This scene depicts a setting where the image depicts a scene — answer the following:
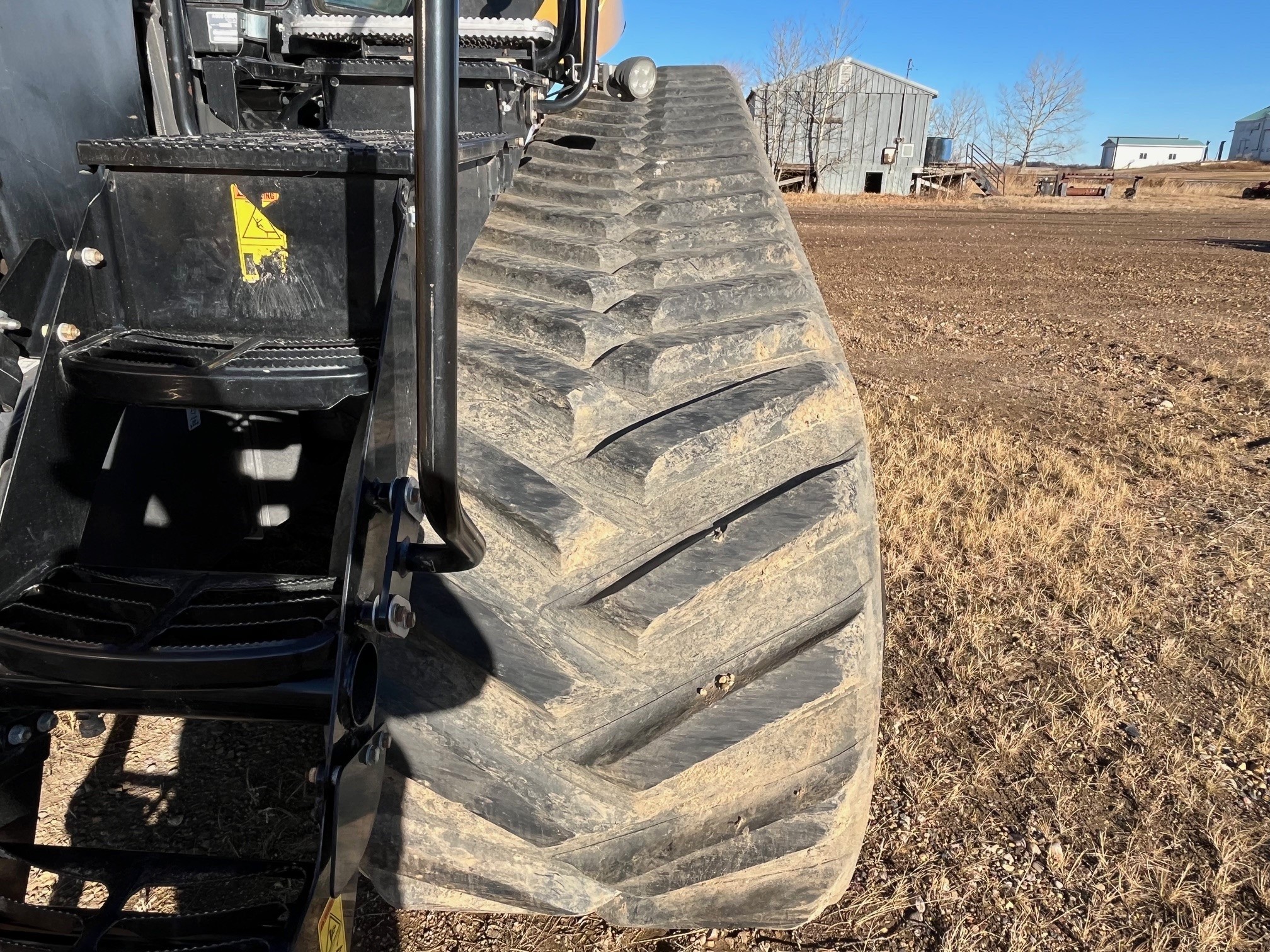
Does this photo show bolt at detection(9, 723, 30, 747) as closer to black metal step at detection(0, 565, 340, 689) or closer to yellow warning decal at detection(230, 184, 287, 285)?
black metal step at detection(0, 565, 340, 689)

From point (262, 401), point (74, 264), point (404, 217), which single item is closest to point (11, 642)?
point (262, 401)

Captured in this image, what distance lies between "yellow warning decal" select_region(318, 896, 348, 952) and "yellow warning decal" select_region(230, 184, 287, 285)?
85 centimetres

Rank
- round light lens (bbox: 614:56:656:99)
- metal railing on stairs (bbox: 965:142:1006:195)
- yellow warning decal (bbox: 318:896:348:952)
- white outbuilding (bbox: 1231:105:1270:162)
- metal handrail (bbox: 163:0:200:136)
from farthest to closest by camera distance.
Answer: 1. white outbuilding (bbox: 1231:105:1270:162)
2. metal railing on stairs (bbox: 965:142:1006:195)
3. round light lens (bbox: 614:56:656:99)
4. metal handrail (bbox: 163:0:200:136)
5. yellow warning decal (bbox: 318:896:348:952)

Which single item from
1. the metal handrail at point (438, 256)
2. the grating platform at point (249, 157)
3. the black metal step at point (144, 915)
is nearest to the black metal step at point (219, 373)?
the grating platform at point (249, 157)

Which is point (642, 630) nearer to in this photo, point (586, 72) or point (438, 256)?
point (438, 256)

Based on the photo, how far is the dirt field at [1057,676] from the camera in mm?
1985

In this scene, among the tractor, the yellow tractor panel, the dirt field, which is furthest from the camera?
the yellow tractor panel

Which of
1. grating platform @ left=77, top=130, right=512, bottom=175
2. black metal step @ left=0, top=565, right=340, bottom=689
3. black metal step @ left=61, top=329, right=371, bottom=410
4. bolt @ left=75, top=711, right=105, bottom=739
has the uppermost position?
grating platform @ left=77, top=130, right=512, bottom=175

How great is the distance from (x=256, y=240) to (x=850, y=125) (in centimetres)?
3605

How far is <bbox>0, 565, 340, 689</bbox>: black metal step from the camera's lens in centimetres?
115

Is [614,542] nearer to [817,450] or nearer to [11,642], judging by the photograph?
[817,450]

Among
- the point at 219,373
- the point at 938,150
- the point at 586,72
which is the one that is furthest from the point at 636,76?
the point at 938,150

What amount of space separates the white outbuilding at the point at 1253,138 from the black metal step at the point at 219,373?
282 ft

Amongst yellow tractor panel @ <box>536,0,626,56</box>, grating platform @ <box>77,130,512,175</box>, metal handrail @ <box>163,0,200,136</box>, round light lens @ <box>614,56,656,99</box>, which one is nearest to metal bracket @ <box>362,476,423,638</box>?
grating platform @ <box>77,130,512,175</box>
